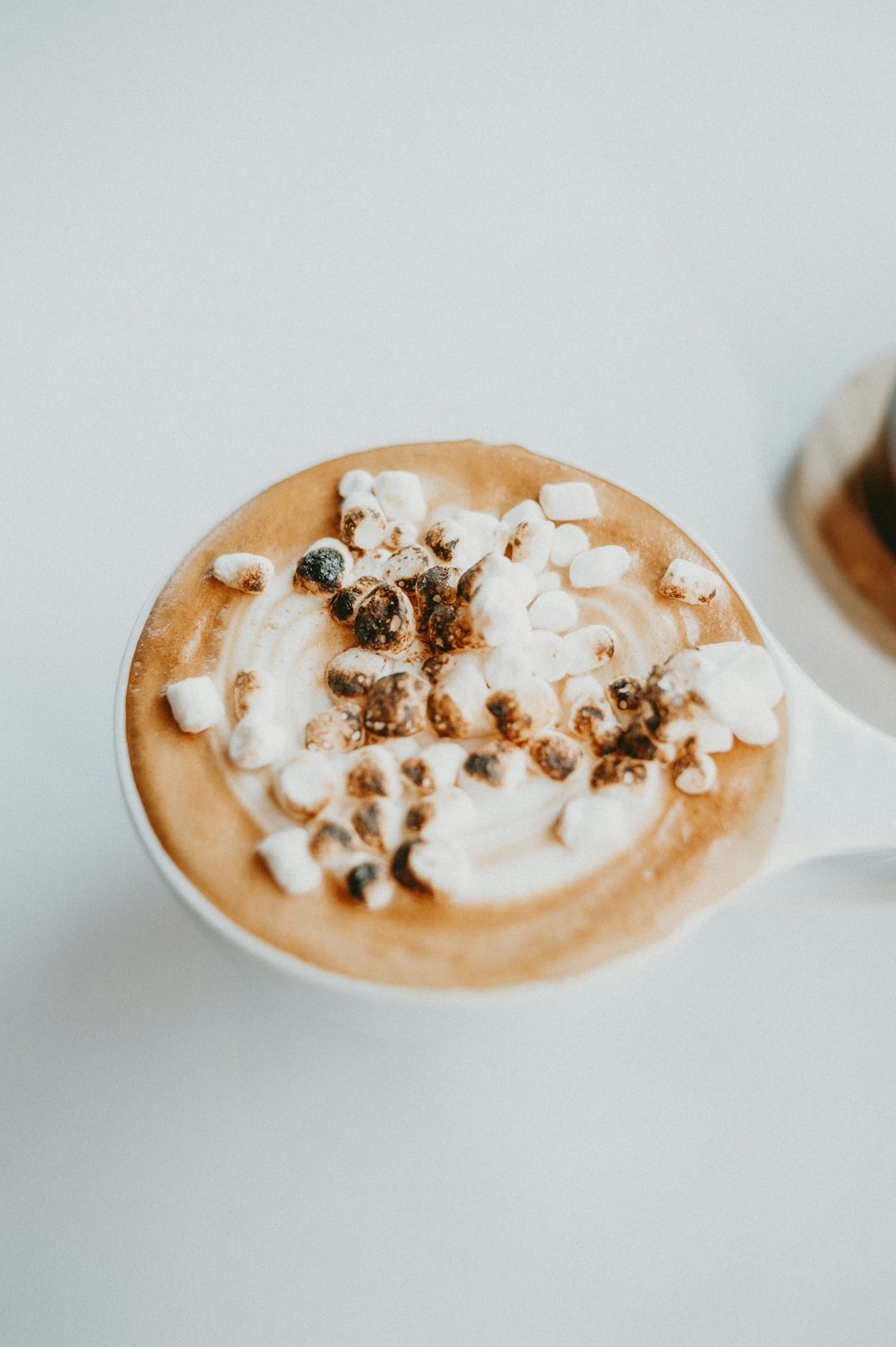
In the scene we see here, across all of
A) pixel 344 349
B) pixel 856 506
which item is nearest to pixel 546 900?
pixel 856 506

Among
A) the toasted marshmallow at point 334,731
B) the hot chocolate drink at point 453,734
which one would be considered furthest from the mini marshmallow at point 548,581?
the toasted marshmallow at point 334,731

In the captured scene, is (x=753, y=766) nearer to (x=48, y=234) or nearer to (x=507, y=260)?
(x=507, y=260)

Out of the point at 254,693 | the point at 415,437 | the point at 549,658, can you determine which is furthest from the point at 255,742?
the point at 415,437

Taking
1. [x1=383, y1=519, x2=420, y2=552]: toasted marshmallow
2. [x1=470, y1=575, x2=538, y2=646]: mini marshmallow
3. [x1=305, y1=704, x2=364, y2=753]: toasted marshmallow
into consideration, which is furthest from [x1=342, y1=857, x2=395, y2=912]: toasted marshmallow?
[x1=383, y1=519, x2=420, y2=552]: toasted marshmallow

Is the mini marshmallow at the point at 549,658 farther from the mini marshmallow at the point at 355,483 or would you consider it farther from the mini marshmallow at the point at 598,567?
the mini marshmallow at the point at 355,483

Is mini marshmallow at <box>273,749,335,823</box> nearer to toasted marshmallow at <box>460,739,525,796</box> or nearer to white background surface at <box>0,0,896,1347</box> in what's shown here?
toasted marshmallow at <box>460,739,525,796</box>

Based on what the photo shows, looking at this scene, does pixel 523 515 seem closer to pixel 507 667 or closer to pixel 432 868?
pixel 507 667
